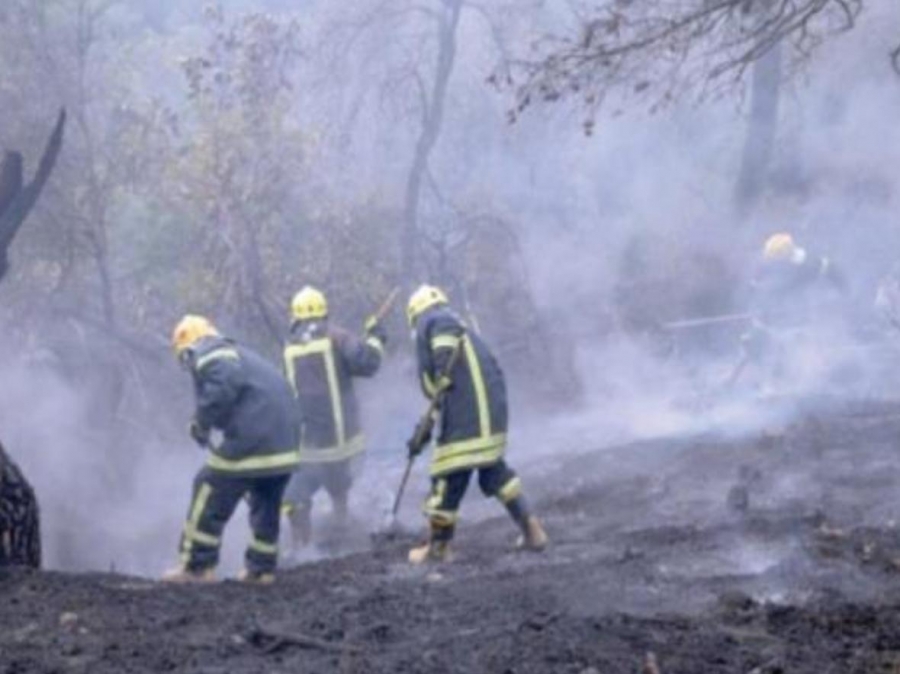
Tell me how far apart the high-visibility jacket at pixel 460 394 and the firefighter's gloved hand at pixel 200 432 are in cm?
137

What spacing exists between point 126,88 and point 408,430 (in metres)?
5.48

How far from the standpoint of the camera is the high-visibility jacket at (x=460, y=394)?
9547 mm

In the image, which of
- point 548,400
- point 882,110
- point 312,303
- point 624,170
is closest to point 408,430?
point 548,400

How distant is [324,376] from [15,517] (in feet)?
10.7

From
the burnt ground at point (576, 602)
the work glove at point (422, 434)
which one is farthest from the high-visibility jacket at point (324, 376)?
the work glove at point (422, 434)

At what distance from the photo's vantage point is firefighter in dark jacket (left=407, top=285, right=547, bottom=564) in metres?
9.56

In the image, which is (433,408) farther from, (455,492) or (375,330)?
(375,330)

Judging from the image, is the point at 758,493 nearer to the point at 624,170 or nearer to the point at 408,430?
the point at 408,430

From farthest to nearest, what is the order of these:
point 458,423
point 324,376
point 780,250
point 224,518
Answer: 1. point 780,250
2. point 324,376
3. point 458,423
4. point 224,518

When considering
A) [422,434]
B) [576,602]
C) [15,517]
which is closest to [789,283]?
[422,434]

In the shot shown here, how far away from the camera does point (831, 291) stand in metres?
16.7

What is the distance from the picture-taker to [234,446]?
938cm

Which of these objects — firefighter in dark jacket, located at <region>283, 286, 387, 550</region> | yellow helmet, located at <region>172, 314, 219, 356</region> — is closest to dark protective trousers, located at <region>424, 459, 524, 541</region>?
yellow helmet, located at <region>172, 314, 219, 356</region>

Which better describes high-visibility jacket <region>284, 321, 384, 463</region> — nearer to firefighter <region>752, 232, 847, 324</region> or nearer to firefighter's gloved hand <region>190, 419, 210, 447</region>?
firefighter's gloved hand <region>190, 419, 210, 447</region>
